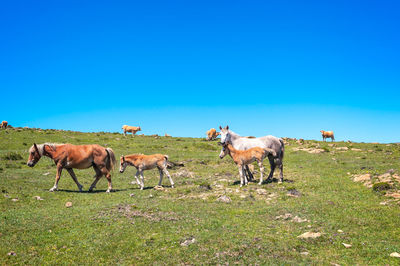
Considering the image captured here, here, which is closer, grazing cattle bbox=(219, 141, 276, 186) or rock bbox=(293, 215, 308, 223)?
rock bbox=(293, 215, 308, 223)

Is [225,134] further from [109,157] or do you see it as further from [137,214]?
[137,214]

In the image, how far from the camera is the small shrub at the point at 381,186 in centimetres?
1708

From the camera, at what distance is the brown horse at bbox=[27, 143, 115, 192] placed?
19.8 metres

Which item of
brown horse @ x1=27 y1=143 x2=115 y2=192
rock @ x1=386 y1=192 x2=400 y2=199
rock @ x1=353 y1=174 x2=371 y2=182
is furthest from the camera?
rock @ x1=353 y1=174 x2=371 y2=182

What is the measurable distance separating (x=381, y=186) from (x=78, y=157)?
60.3 feet

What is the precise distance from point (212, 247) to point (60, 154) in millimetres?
13724

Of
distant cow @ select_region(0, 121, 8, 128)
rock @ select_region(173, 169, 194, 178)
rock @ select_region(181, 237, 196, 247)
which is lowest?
rock @ select_region(181, 237, 196, 247)

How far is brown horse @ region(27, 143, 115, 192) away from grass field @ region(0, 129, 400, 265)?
4.78 ft

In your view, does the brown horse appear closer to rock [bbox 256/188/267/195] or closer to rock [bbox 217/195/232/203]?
rock [bbox 217/195/232/203]

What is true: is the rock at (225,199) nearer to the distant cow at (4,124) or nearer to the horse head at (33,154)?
the horse head at (33,154)

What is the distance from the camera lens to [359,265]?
882 centimetres

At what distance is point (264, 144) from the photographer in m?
21.8

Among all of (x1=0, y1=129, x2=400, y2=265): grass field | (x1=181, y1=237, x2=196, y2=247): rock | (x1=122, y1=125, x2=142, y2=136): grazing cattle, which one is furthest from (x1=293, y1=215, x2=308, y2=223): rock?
(x1=122, y1=125, x2=142, y2=136): grazing cattle

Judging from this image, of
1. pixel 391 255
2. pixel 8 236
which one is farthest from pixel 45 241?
pixel 391 255
